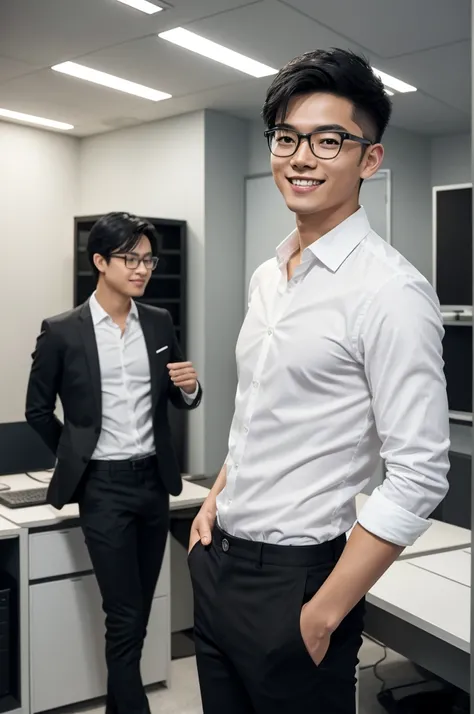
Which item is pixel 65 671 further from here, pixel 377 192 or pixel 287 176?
pixel 377 192

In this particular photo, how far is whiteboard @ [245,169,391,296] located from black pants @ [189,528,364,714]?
3.55 meters

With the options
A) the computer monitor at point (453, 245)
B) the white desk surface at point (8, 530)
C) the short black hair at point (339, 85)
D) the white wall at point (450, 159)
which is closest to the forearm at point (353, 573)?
the short black hair at point (339, 85)

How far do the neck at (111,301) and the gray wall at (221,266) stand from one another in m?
2.12

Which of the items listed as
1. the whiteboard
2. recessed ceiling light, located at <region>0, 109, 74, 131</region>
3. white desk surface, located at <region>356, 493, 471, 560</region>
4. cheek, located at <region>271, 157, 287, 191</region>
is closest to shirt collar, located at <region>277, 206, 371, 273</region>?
cheek, located at <region>271, 157, 287, 191</region>

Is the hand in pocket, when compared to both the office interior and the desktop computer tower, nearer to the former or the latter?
the office interior

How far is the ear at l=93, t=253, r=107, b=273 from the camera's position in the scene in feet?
8.45

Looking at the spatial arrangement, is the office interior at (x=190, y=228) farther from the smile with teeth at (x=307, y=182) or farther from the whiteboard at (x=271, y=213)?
the smile with teeth at (x=307, y=182)

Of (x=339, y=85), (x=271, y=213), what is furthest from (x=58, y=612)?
(x=271, y=213)

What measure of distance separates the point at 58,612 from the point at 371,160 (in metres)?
2.13

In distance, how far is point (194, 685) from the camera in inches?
119

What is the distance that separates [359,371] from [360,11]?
2.44 meters

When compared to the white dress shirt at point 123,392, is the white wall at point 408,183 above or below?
above

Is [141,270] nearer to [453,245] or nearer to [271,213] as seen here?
[453,245]

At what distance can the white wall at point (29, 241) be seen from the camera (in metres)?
5.05
